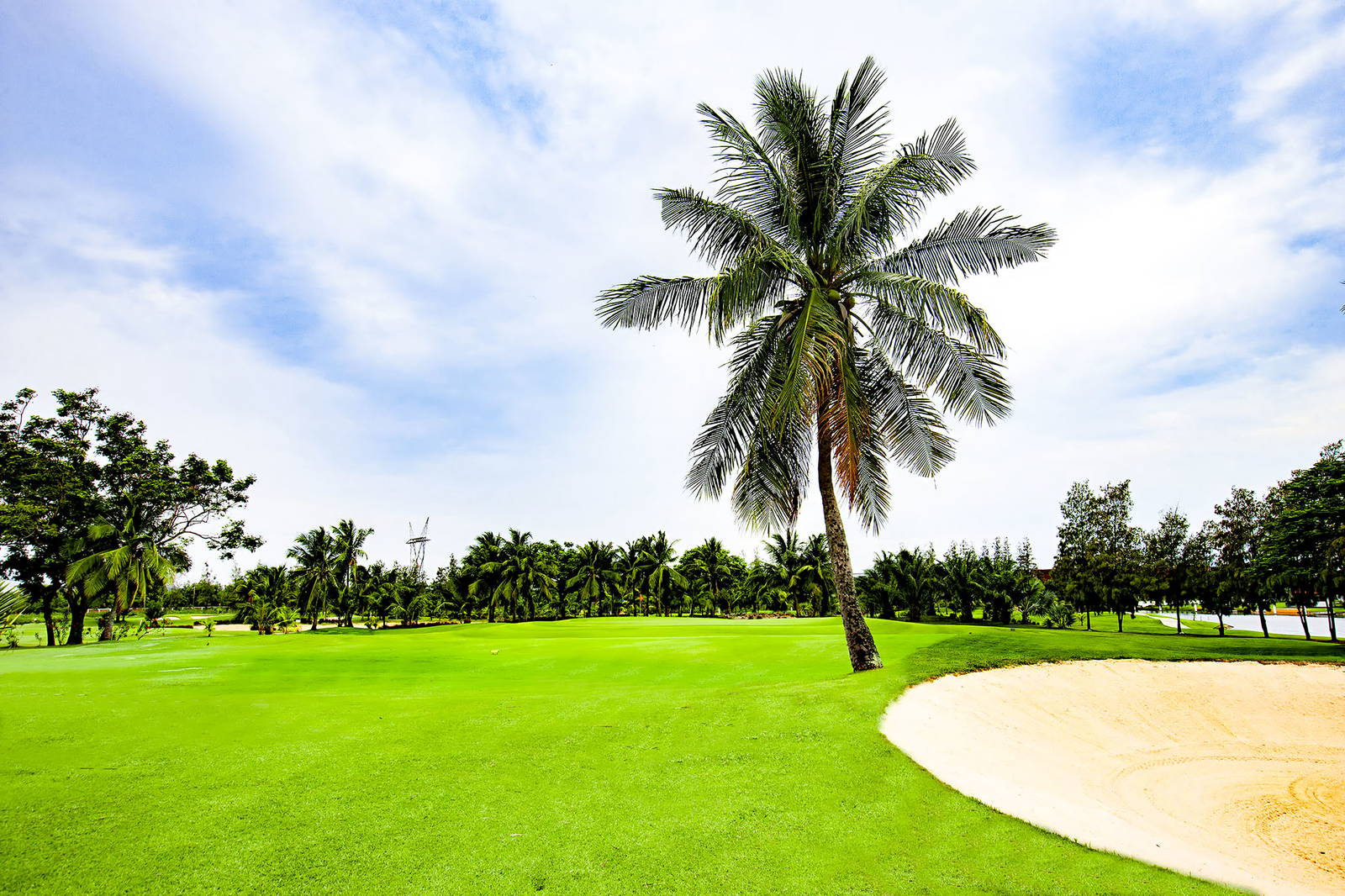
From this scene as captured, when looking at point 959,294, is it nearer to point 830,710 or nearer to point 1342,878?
point 830,710

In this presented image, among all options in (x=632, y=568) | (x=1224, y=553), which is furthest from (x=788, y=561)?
(x=1224, y=553)

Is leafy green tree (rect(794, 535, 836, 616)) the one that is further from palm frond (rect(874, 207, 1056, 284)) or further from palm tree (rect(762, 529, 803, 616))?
palm frond (rect(874, 207, 1056, 284))

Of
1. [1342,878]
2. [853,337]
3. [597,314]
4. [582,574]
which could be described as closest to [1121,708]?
[1342,878]

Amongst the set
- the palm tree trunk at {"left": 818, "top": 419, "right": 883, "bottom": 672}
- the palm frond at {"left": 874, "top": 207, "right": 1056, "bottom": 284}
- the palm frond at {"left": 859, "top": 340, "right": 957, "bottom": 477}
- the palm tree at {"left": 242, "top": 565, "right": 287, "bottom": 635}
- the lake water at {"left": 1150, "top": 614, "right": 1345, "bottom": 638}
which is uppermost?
the palm frond at {"left": 874, "top": 207, "right": 1056, "bottom": 284}

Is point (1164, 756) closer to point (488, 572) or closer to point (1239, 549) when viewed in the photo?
point (1239, 549)

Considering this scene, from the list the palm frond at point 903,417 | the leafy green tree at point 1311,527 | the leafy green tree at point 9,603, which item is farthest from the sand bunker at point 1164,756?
the leafy green tree at point 1311,527

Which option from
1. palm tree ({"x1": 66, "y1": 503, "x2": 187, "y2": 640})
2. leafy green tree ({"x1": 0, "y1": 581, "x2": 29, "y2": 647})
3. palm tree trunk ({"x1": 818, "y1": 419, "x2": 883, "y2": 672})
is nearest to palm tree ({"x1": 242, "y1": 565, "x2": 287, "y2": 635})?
palm tree ({"x1": 66, "y1": 503, "x2": 187, "y2": 640})

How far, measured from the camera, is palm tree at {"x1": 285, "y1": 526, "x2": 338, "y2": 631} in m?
51.6

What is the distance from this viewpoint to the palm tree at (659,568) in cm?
6644

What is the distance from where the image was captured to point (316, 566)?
52188 mm

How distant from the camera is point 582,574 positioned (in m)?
66.8

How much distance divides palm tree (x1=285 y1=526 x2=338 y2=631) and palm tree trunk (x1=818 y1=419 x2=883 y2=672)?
51.4 m

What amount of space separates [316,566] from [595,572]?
2699cm

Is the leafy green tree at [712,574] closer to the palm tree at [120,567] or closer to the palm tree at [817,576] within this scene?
the palm tree at [817,576]
